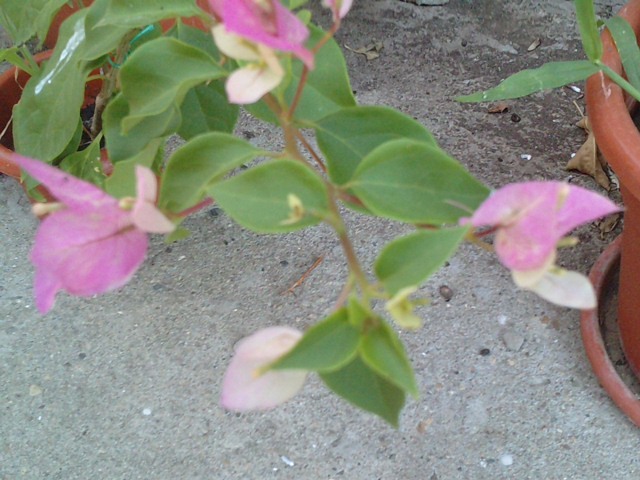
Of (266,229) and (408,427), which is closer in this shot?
(266,229)

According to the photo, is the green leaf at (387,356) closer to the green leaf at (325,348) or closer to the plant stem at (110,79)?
the green leaf at (325,348)

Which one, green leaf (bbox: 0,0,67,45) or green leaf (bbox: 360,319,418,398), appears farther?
green leaf (bbox: 0,0,67,45)

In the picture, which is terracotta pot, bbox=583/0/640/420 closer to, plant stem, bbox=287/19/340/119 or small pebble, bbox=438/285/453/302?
small pebble, bbox=438/285/453/302

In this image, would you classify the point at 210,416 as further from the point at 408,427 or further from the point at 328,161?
the point at 328,161

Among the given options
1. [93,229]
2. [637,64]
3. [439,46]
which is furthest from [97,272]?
[439,46]

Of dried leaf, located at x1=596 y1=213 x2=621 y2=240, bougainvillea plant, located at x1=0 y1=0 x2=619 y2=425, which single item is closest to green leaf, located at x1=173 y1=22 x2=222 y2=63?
A: bougainvillea plant, located at x1=0 y1=0 x2=619 y2=425

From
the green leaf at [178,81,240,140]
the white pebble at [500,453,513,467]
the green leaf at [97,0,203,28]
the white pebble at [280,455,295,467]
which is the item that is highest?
the green leaf at [97,0,203,28]
